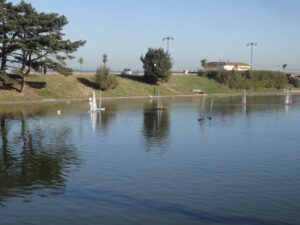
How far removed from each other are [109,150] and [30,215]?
17256mm

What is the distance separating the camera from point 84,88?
113m

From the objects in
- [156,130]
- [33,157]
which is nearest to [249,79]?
[156,130]

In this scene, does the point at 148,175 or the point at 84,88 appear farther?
the point at 84,88

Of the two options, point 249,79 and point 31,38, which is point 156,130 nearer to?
point 31,38

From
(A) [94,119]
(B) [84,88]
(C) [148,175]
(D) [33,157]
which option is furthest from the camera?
(B) [84,88]

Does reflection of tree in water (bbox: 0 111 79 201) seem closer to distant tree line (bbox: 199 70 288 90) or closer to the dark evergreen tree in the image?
the dark evergreen tree

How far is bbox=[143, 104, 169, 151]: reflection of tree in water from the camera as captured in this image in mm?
41906

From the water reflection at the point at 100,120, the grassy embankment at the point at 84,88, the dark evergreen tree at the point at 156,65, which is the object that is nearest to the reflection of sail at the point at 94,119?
the water reflection at the point at 100,120

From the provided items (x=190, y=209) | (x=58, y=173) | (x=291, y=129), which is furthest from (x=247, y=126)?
(x=190, y=209)

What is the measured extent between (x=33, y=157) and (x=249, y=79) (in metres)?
142

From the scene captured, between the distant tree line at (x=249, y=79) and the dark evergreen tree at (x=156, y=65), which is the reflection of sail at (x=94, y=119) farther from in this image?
the distant tree line at (x=249, y=79)

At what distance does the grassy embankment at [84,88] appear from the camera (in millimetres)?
98062

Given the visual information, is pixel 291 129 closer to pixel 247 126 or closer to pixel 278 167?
pixel 247 126

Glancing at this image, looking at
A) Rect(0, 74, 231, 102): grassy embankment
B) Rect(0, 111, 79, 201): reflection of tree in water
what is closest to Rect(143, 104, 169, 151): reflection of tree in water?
Rect(0, 111, 79, 201): reflection of tree in water
